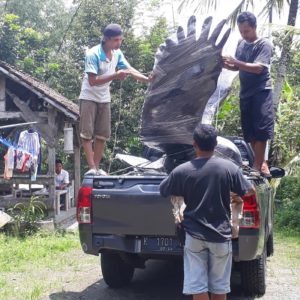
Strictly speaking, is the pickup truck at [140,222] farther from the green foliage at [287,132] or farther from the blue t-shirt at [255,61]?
the green foliage at [287,132]

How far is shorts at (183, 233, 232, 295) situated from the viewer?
4070 mm

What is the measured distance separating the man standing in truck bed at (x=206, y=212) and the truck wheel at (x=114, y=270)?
188 cm

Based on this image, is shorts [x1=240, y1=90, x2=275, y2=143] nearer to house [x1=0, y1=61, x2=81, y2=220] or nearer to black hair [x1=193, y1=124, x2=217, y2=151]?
black hair [x1=193, y1=124, x2=217, y2=151]

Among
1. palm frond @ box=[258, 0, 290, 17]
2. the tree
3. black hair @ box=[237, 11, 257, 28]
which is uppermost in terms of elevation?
the tree

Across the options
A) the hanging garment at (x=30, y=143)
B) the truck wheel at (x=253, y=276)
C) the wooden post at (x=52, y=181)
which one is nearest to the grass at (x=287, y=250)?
the truck wheel at (x=253, y=276)

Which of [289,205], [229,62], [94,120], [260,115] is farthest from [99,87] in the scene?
[289,205]

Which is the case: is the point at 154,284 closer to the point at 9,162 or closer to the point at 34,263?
the point at 34,263

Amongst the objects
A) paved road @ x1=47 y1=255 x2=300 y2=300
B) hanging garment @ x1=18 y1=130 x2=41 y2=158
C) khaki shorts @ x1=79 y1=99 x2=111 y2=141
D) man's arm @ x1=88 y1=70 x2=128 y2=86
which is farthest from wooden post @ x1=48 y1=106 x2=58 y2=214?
man's arm @ x1=88 y1=70 x2=128 y2=86

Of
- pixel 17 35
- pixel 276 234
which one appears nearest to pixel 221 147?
pixel 276 234

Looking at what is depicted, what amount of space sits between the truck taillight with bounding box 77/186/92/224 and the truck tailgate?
5 cm

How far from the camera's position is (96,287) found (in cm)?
617

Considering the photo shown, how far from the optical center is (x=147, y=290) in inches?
239

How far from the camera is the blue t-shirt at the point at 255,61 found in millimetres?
5801

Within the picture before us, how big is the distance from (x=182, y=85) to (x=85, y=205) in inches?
59.9
